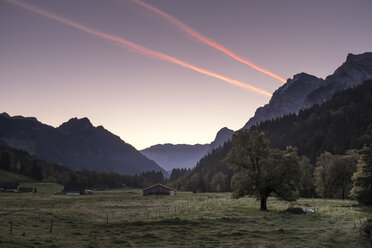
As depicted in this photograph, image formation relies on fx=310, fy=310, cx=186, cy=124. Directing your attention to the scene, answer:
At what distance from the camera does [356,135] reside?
16812 cm

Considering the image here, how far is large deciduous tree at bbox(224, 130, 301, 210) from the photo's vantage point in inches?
2267

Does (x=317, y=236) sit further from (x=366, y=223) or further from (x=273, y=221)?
(x=273, y=221)

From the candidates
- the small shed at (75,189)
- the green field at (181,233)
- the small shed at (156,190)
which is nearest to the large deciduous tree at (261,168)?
the green field at (181,233)

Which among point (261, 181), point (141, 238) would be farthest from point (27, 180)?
point (141, 238)

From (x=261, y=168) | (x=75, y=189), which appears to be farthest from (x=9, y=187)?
(x=261, y=168)

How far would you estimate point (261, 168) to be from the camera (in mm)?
59781

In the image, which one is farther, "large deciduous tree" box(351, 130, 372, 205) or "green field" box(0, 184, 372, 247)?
"large deciduous tree" box(351, 130, 372, 205)

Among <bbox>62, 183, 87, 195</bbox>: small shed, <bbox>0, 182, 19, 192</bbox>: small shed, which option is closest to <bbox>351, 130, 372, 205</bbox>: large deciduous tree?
<bbox>62, 183, 87, 195</bbox>: small shed

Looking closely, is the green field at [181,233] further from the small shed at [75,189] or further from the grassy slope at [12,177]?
the grassy slope at [12,177]

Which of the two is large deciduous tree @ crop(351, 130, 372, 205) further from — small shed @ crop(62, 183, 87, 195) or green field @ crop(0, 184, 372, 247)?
small shed @ crop(62, 183, 87, 195)

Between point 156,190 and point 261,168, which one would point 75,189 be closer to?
point 156,190

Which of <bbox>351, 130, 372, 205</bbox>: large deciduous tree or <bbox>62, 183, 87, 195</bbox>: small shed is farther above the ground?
<bbox>351, 130, 372, 205</bbox>: large deciduous tree

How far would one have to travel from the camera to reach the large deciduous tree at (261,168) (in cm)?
5759

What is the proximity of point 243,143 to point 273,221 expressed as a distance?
1999cm
